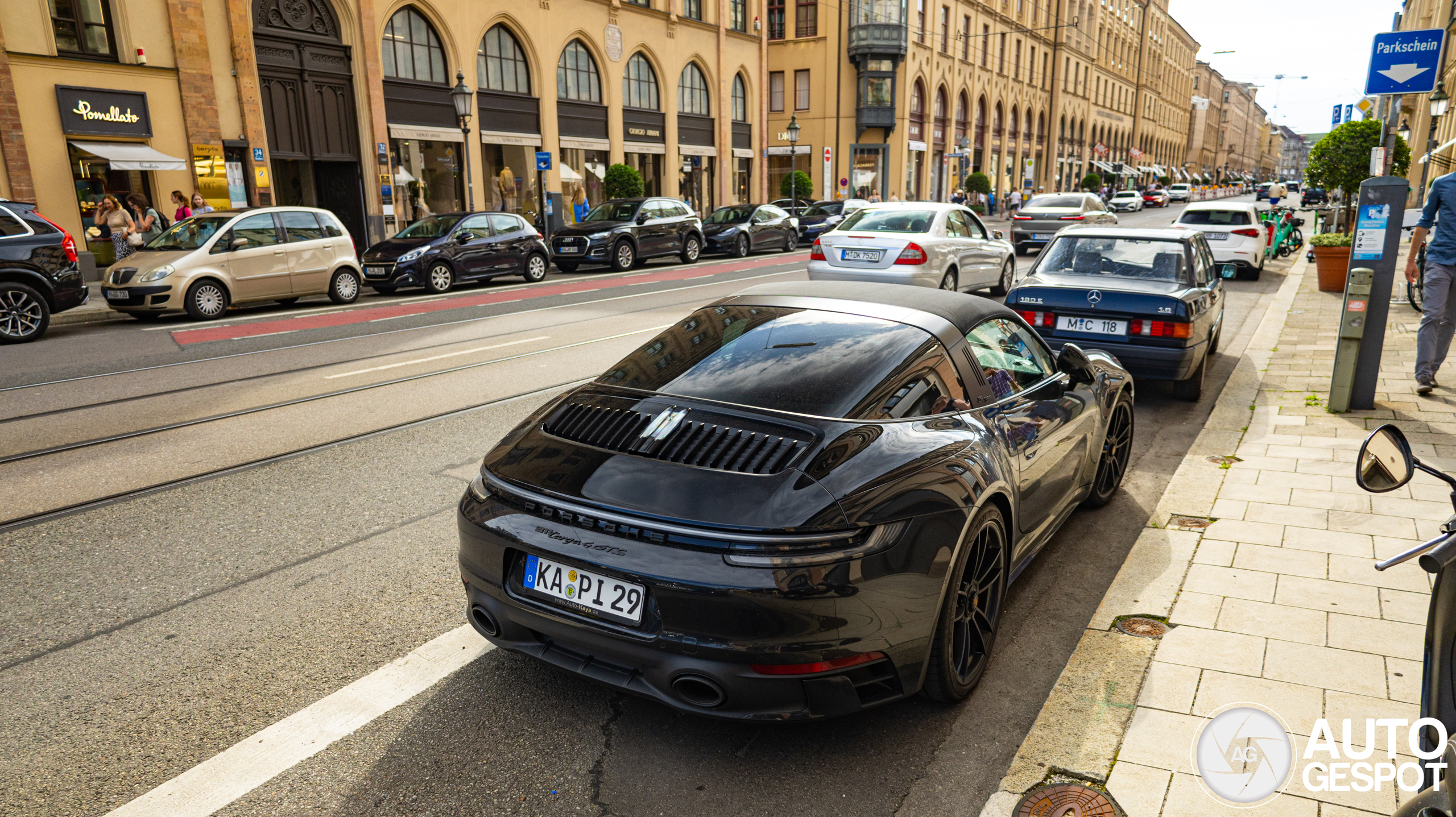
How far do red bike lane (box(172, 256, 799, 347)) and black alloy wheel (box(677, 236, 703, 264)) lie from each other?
5.01 ft

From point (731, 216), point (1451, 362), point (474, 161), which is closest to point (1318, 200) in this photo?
point (731, 216)

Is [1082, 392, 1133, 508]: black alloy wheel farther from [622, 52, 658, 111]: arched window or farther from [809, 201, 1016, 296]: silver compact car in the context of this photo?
[622, 52, 658, 111]: arched window

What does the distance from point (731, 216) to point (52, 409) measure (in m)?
20.7

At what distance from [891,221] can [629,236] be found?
32.1ft

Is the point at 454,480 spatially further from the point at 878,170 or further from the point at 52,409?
the point at 878,170

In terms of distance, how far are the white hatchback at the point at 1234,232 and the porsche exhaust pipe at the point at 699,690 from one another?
18669 mm

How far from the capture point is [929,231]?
1327 centimetres

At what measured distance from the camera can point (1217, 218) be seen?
19.0 meters

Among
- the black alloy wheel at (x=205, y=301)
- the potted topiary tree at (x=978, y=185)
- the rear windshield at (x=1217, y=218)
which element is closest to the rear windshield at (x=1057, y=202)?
the rear windshield at (x=1217, y=218)

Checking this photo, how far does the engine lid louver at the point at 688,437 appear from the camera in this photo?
2.84 meters

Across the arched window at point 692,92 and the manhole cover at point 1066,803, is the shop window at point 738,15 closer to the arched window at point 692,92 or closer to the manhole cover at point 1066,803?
the arched window at point 692,92

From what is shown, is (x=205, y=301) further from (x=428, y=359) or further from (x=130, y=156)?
(x=130, y=156)

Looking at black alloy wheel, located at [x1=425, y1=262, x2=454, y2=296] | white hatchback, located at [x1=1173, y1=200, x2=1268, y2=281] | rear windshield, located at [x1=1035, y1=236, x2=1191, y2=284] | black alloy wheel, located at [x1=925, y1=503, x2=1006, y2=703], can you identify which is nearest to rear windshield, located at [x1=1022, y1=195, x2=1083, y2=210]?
white hatchback, located at [x1=1173, y1=200, x2=1268, y2=281]

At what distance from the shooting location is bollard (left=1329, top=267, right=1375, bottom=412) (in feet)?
22.8
